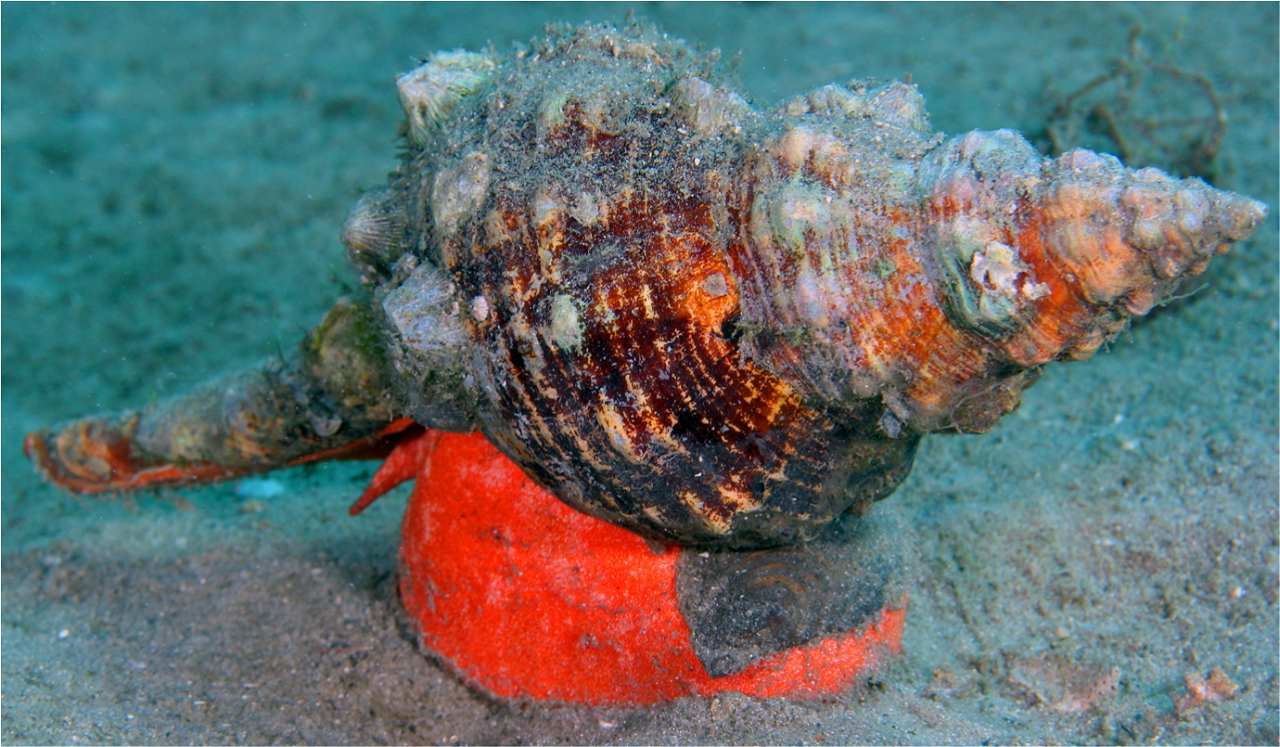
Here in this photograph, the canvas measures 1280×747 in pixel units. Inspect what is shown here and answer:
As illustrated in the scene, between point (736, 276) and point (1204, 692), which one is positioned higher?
point (736, 276)

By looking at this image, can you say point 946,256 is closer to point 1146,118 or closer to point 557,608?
point 557,608

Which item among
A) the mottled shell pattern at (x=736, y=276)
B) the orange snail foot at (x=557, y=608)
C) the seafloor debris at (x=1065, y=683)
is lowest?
the seafloor debris at (x=1065, y=683)

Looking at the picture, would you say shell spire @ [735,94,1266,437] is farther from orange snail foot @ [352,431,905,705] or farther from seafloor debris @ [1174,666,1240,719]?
seafloor debris @ [1174,666,1240,719]

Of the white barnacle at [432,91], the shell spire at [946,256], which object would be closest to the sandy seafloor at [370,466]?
the white barnacle at [432,91]

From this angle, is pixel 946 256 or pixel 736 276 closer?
pixel 946 256

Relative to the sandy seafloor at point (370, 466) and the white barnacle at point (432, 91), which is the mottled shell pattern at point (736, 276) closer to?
the white barnacle at point (432, 91)

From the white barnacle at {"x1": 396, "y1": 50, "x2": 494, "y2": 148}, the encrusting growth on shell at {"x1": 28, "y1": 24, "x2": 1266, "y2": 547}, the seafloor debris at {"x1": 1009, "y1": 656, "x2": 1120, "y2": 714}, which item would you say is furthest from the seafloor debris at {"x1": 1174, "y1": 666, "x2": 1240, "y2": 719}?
the white barnacle at {"x1": 396, "y1": 50, "x2": 494, "y2": 148}

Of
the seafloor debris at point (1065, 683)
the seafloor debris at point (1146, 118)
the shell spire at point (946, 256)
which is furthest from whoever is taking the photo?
the seafloor debris at point (1146, 118)

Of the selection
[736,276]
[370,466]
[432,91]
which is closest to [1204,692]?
[736,276]
